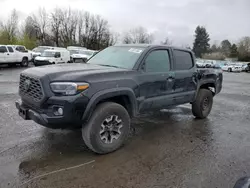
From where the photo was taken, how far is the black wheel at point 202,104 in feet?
19.5

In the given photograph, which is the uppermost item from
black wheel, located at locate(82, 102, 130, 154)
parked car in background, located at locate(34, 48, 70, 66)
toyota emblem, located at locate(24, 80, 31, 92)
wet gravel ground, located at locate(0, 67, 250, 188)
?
parked car in background, located at locate(34, 48, 70, 66)

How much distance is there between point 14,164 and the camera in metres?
3.42

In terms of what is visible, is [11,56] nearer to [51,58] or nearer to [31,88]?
[51,58]

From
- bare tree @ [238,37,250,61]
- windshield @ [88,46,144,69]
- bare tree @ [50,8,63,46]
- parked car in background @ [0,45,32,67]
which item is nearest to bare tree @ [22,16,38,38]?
bare tree @ [50,8,63,46]

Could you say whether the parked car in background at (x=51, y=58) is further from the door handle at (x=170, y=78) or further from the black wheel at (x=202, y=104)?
the door handle at (x=170, y=78)

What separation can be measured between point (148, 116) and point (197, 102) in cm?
133

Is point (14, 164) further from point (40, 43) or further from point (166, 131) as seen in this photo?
point (40, 43)

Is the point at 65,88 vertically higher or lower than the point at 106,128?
higher

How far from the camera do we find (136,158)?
377 centimetres

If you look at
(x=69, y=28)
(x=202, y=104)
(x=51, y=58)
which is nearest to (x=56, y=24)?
(x=69, y=28)

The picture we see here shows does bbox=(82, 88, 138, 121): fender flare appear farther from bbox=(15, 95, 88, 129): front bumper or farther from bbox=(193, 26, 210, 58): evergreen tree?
bbox=(193, 26, 210, 58): evergreen tree

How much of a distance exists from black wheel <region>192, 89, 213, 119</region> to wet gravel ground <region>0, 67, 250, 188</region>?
1.53ft

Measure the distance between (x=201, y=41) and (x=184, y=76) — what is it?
8975cm

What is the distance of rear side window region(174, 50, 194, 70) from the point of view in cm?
515
